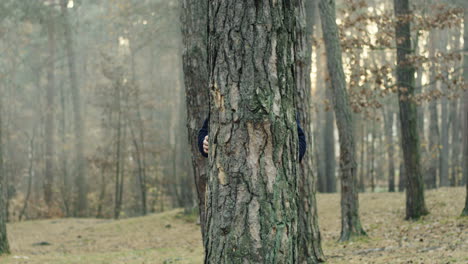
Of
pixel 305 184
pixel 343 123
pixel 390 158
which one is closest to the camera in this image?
pixel 305 184

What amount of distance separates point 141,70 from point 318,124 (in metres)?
20.3

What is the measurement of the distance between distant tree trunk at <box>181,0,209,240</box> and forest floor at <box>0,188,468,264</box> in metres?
3.42

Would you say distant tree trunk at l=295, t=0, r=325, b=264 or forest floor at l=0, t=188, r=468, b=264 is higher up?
distant tree trunk at l=295, t=0, r=325, b=264

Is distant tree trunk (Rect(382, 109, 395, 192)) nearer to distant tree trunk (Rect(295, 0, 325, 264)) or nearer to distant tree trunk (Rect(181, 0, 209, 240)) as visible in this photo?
distant tree trunk (Rect(295, 0, 325, 264))

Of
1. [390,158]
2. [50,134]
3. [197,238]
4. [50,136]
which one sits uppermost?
[50,134]

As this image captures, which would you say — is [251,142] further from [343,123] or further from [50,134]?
[50,134]

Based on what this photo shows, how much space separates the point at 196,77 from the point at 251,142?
306 cm

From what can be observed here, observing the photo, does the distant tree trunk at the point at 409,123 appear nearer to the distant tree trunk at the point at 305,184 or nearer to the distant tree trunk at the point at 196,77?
the distant tree trunk at the point at 305,184

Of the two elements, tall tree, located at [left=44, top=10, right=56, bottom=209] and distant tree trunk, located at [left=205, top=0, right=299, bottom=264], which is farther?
tall tree, located at [left=44, top=10, right=56, bottom=209]

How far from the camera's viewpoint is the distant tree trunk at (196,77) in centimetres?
616

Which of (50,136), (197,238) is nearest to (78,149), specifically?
(50,136)

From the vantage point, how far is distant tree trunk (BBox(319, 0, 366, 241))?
37.2ft

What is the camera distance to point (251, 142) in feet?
11.1

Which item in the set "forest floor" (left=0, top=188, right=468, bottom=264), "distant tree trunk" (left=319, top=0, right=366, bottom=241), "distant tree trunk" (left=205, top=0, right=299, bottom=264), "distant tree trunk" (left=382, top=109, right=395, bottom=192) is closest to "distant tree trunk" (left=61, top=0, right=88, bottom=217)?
"forest floor" (left=0, top=188, right=468, bottom=264)
